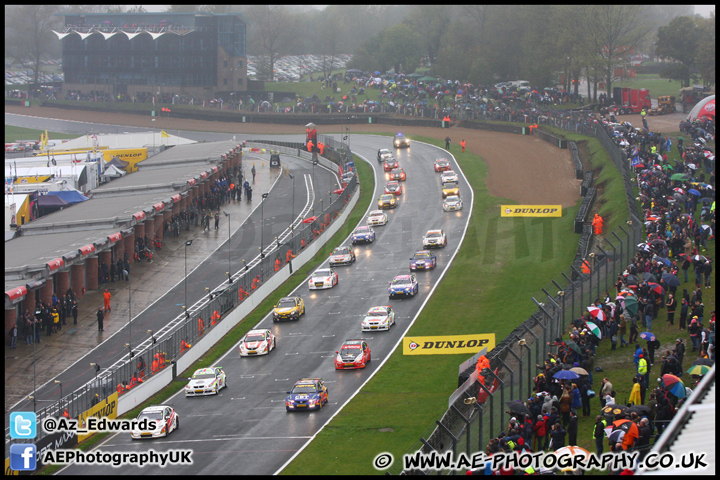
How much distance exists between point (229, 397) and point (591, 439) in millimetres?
17661

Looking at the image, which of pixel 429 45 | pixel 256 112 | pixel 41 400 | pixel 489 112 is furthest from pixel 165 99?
pixel 41 400

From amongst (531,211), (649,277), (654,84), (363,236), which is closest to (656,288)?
(649,277)

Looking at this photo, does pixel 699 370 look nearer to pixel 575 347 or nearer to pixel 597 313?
pixel 575 347

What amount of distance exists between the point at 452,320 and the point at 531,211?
21.8 m

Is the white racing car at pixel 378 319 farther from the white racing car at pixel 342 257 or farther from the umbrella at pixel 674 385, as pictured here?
the umbrella at pixel 674 385

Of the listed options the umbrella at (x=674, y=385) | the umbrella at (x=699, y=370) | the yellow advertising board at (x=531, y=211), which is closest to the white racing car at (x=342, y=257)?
the yellow advertising board at (x=531, y=211)

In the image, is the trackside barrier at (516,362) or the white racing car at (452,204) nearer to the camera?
the trackside barrier at (516,362)

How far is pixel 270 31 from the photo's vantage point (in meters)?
174

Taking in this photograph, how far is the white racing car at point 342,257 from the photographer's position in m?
57.3

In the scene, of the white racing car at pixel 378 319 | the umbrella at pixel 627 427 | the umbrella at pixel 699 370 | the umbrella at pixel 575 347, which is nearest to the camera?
the umbrella at pixel 627 427

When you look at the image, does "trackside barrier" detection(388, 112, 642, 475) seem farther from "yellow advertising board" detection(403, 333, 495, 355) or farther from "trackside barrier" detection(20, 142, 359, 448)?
"trackside barrier" detection(20, 142, 359, 448)

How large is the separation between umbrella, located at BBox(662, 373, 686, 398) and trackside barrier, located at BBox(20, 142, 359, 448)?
22560mm

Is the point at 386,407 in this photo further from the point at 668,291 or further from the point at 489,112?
the point at 489,112

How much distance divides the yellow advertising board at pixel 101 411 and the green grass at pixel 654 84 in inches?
3643
